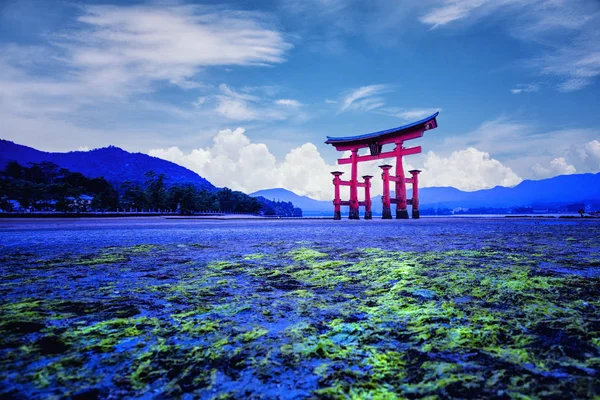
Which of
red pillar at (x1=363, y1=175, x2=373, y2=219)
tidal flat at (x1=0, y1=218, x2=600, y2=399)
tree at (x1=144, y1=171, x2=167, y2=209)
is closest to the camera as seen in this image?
tidal flat at (x1=0, y1=218, x2=600, y2=399)

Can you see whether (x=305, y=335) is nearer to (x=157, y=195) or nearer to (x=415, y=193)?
(x=415, y=193)

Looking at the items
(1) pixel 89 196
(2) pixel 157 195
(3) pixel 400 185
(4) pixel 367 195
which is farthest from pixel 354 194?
(1) pixel 89 196

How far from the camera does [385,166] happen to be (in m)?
20.4

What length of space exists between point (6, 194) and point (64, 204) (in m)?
6.36

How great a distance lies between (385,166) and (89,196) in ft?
181

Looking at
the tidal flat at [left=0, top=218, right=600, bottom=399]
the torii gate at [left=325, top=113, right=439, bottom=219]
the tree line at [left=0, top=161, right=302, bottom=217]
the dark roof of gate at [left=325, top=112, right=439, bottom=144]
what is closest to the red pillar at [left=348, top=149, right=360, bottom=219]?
the torii gate at [left=325, top=113, right=439, bottom=219]

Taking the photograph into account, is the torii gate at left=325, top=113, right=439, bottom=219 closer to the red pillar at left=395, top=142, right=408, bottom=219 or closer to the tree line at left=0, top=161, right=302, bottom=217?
the red pillar at left=395, top=142, right=408, bottom=219

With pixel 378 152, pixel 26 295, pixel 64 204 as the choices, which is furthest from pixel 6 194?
pixel 26 295

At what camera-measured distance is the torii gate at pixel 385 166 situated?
20.4 meters

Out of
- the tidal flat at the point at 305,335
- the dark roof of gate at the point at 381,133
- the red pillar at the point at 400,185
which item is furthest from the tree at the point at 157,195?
the tidal flat at the point at 305,335

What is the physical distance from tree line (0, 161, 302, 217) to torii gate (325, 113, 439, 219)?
35.8 meters

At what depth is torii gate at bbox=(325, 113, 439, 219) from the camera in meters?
20.4

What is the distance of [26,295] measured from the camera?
1.44 metres

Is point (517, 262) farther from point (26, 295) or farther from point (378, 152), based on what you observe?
point (378, 152)
